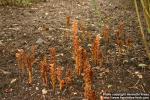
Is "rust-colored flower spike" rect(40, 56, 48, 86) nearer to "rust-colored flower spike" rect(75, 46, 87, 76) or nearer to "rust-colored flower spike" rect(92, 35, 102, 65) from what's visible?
"rust-colored flower spike" rect(75, 46, 87, 76)

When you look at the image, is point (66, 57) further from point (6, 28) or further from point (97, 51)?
point (6, 28)

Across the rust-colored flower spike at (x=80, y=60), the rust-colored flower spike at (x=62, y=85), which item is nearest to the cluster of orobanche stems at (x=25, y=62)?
the rust-colored flower spike at (x=62, y=85)

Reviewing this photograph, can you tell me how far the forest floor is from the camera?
100 inches

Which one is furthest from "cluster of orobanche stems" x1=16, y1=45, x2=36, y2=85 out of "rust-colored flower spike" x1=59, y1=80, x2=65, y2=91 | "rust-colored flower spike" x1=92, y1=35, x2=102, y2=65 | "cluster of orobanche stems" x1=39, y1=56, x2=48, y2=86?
"rust-colored flower spike" x1=92, y1=35, x2=102, y2=65

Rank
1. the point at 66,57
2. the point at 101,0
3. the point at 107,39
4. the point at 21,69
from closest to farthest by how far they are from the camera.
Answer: the point at 21,69, the point at 66,57, the point at 107,39, the point at 101,0

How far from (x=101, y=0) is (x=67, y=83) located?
349 cm

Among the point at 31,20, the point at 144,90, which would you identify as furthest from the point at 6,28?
the point at 144,90

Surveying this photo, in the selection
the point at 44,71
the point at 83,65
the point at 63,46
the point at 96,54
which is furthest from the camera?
the point at 63,46

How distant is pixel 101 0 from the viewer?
5805mm

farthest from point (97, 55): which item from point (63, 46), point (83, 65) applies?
point (63, 46)

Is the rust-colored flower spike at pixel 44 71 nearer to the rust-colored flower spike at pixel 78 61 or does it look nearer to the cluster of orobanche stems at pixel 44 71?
the cluster of orobanche stems at pixel 44 71

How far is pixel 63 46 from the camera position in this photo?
342 centimetres

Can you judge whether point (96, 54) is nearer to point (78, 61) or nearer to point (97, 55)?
point (97, 55)

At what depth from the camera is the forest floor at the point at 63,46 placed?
2.55m
